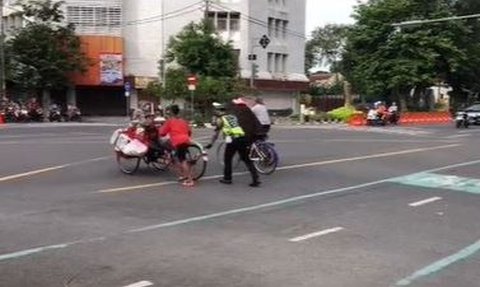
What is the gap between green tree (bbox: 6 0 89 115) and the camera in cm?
5941

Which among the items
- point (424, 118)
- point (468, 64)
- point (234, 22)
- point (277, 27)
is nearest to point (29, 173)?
point (424, 118)

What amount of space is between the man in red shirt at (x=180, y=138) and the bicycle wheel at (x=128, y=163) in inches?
64.5

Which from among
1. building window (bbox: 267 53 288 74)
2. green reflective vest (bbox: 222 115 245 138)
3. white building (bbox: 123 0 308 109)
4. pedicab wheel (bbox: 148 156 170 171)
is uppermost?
white building (bbox: 123 0 308 109)

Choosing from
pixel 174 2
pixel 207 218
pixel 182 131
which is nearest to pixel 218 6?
pixel 174 2

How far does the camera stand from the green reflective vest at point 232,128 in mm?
15781

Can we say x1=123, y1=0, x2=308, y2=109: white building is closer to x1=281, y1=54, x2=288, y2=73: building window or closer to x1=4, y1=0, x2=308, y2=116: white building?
x1=4, y1=0, x2=308, y2=116: white building

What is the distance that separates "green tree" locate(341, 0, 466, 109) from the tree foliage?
22.2 m

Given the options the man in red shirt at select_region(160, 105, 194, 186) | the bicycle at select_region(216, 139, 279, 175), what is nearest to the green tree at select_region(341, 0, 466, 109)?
the bicycle at select_region(216, 139, 279, 175)

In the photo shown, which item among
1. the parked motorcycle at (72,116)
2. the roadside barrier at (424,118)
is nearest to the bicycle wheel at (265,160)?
the parked motorcycle at (72,116)

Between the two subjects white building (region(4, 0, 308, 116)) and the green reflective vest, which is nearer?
the green reflective vest

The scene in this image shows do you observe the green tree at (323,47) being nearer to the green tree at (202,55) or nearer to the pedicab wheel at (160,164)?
the green tree at (202,55)

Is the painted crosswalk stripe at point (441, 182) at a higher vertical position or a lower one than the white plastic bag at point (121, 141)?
lower

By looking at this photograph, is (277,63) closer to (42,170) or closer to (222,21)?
(222,21)

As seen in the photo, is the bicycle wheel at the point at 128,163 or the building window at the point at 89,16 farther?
the building window at the point at 89,16
